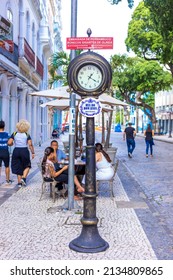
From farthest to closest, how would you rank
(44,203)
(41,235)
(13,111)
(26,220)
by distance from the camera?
(13,111)
(44,203)
(26,220)
(41,235)

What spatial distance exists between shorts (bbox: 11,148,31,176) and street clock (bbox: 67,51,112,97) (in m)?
5.05

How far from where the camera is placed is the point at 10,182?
11.0m

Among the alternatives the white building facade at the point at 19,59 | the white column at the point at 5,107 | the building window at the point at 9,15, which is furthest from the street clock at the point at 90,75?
the building window at the point at 9,15

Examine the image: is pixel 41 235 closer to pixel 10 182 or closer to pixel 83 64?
Answer: pixel 83 64

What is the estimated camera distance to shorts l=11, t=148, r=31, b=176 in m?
10.3

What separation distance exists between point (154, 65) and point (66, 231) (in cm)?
4042

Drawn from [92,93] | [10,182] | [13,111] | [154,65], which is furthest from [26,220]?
[154,65]

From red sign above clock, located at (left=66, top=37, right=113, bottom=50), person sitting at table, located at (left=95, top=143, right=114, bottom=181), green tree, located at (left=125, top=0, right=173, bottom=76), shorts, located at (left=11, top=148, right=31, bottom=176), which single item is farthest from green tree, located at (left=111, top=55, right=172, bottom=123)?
red sign above clock, located at (left=66, top=37, right=113, bottom=50)

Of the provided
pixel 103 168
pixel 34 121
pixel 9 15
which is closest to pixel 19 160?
pixel 103 168

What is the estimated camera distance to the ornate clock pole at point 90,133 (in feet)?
17.6

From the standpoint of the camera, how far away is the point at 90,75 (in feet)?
18.2

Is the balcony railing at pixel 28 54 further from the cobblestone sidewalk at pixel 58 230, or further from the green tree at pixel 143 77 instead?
the green tree at pixel 143 77

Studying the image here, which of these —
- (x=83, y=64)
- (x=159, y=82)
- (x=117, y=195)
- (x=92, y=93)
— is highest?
(x=159, y=82)

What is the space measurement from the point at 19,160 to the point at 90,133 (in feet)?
17.4
